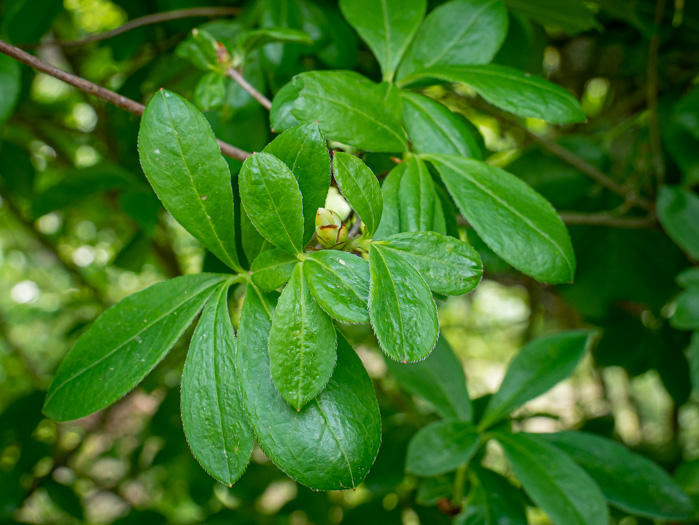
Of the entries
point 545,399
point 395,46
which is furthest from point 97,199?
point 545,399

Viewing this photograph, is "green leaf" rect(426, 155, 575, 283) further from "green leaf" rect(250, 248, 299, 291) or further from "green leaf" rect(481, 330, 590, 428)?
"green leaf" rect(481, 330, 590, 428)

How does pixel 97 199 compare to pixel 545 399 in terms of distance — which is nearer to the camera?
pixel 97 199

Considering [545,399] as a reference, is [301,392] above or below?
above

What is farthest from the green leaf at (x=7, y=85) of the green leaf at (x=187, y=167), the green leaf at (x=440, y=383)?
the green leaf at (x=440, y=383)

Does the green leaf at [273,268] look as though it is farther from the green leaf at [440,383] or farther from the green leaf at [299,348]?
the green leaf at [440,383]

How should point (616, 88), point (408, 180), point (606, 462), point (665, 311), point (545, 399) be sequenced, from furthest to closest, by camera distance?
point (545, 399) → point (616, 88) → point (665, 311) → point (606, 462) → point (408, 180)

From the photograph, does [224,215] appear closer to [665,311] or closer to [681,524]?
[681,524]
